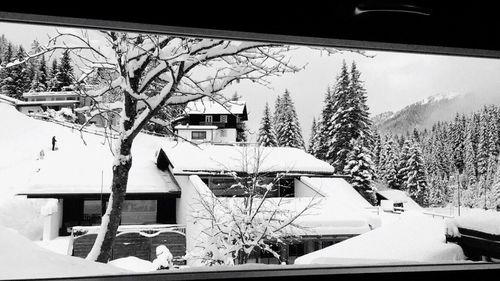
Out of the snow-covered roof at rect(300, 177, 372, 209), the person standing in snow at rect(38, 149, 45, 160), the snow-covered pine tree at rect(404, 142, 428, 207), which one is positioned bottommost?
the snow-covered roof at rect(300, 177, 372, 209)

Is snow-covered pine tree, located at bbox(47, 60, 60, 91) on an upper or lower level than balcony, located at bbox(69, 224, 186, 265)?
upper

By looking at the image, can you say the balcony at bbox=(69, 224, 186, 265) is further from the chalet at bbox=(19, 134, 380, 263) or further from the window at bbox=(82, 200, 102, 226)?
the window at bbox=(82, 200, 102, 226)

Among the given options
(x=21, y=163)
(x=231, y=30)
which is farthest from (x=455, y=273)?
(x=21, y=163)

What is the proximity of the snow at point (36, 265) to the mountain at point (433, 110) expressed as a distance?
1436 millimetres

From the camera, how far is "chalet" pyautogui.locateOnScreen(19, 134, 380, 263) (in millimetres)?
6309

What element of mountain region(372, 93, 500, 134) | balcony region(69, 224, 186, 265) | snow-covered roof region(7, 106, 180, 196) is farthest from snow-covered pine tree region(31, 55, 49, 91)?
balcony region(69, 224, 186, 265)

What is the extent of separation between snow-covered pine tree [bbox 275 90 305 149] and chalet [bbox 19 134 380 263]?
154 cm

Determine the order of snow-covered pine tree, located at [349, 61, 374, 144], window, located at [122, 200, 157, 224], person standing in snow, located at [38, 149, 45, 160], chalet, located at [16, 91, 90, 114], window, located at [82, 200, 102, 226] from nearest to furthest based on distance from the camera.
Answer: snow-covered pine tree, located at [349, 61, 374, 144]
chalet, located at [16, 91, 90, 114]
person standing in snow, located at [38, 149, 45, 160]
window, located at [122, 200, 157, 224]
window, located at [82, 200, 102, 226]

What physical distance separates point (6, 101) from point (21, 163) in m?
1.85

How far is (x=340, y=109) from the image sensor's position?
2.92 m

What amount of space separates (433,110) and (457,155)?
389mm

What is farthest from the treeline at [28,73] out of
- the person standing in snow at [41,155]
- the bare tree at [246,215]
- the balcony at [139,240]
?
the bare tree at [246,215]

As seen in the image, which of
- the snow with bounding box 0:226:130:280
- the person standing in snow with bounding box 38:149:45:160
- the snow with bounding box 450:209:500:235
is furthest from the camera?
the person standing in snow with bounding box 38:149:45:160

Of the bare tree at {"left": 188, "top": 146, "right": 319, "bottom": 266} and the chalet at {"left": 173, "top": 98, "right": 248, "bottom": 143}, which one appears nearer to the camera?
the chalet at {"left": 173, "top": 98, "right": 248, "bottom": 143}
